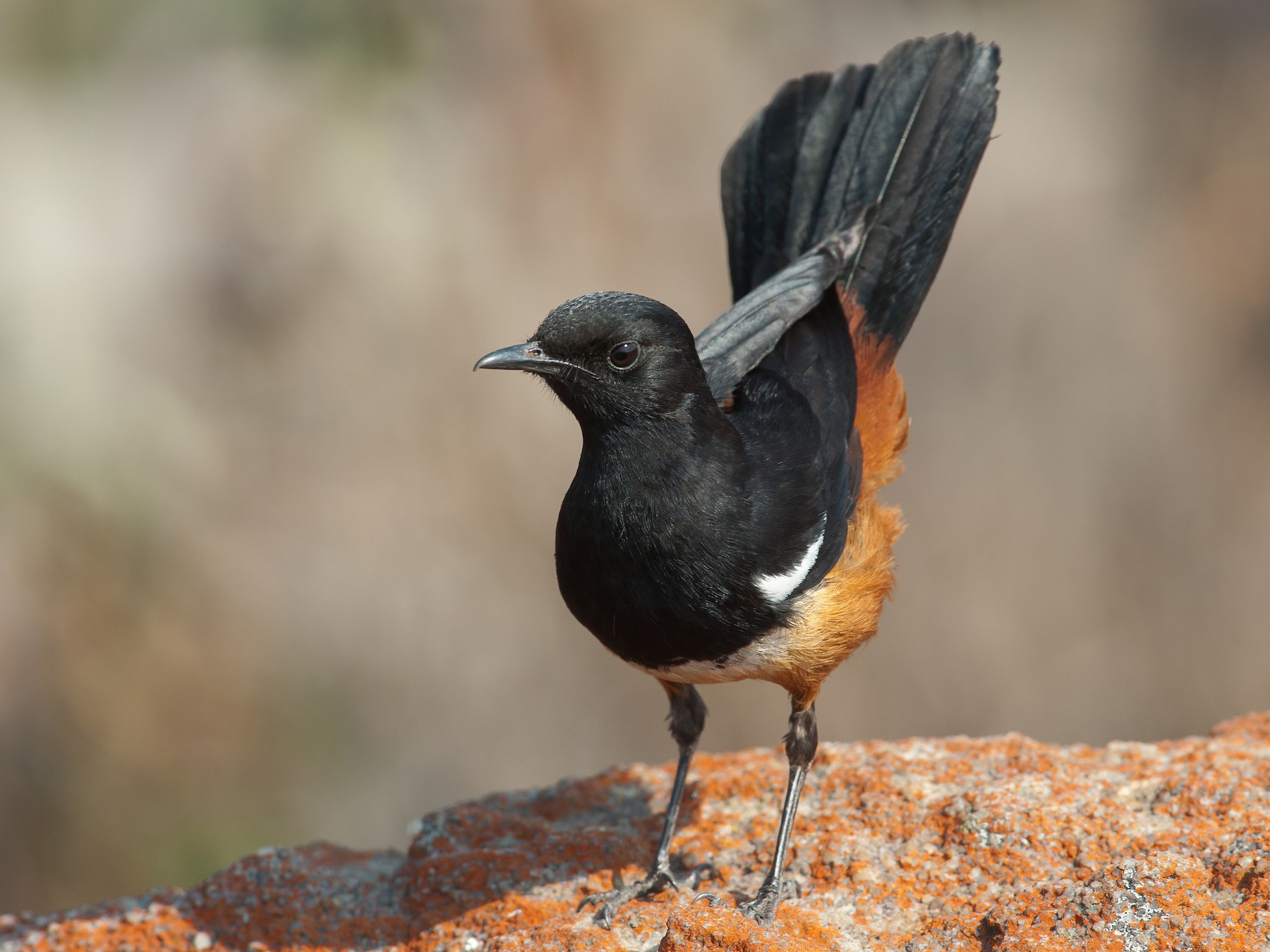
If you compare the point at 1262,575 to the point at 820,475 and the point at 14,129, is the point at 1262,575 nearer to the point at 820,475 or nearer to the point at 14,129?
the point at 820,475

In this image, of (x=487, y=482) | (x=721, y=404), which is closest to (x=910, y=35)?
(x=487, y=482)

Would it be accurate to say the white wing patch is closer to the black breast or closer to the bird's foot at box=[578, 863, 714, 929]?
the black breast

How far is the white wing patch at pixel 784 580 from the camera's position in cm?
389

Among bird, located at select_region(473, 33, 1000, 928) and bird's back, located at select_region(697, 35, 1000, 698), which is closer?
bird, located at select_region(473, 33, 1000, 928)

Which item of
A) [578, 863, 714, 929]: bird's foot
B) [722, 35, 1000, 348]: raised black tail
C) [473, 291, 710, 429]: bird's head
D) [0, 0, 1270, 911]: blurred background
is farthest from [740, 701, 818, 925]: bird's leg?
[0, 0, 1270, 911]: blurred background

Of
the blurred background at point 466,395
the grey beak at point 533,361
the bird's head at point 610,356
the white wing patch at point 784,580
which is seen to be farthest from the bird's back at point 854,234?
the blurred background at point 466,395

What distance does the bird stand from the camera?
12.8 feet

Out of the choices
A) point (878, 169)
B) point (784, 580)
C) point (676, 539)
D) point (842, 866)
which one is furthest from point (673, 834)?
point (878, 169)

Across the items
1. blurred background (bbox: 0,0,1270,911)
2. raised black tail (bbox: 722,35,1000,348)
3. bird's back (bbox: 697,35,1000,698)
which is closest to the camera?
bird's back (bbox: 697,35,1000,698)

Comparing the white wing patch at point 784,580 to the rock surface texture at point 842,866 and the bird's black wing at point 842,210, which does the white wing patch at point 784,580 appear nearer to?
the bird's black wing at point 842,210

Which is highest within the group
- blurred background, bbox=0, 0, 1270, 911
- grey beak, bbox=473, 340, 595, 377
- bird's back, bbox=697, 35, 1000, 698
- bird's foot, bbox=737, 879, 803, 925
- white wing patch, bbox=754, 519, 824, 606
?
blurred background, bbox=0, 0, 1270, 911

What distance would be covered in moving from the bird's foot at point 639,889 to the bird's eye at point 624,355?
1.65 m

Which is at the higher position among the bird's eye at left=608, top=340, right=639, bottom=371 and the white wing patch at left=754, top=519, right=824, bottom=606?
the bird's eye at left=608, top=340, right=639, bottom=371

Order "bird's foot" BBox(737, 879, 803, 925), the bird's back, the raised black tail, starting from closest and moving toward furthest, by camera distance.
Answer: "bird's foot" BBox(737, 879, 803, 925), the bird's back, the raised black tail
